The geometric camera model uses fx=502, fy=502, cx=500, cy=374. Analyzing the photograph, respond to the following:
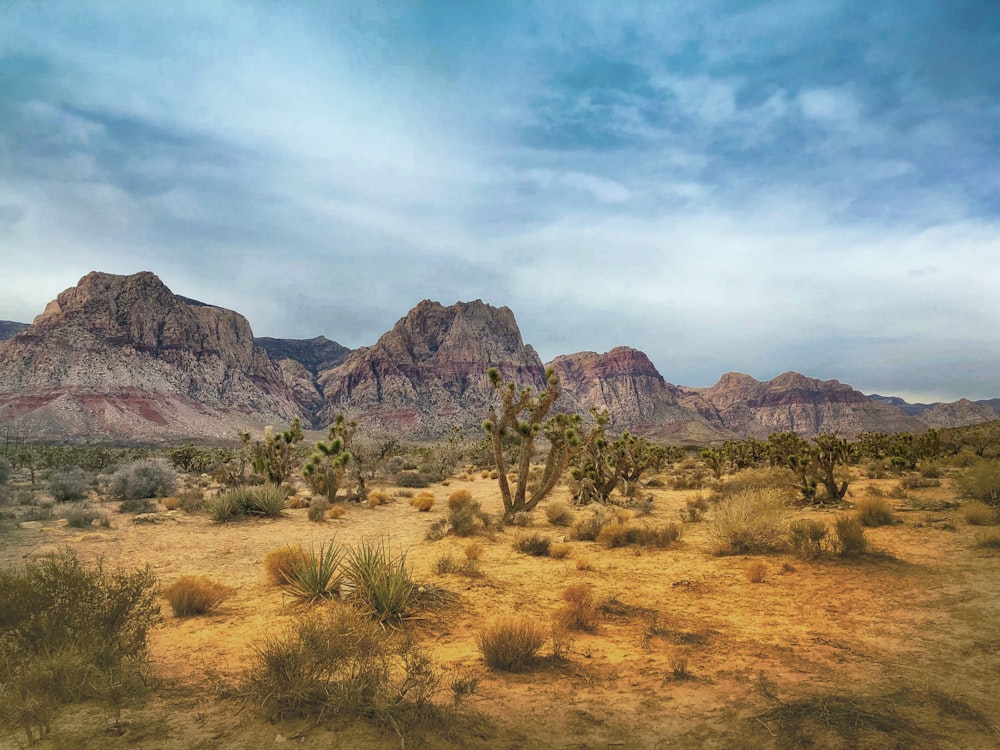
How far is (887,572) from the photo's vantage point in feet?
28.2

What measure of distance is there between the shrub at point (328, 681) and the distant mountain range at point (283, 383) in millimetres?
53511

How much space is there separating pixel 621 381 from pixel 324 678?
199m

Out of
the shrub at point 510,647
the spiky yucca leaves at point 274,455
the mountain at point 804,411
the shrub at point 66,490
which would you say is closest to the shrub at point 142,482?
the shrub at point 66,490

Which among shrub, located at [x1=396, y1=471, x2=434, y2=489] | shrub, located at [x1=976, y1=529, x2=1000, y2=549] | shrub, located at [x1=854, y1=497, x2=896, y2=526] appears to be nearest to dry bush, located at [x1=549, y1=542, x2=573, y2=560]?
shrub, located at [x1=854, y1=497, x2=896, y2=526]

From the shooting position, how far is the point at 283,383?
5832 inches

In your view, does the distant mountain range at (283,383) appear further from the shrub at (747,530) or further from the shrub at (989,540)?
the shrub at (989,540)

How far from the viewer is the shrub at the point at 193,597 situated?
7289 millimetres

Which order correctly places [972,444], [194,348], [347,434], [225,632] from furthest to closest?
[194,348] < [972,444] < [347,434] < [225,632]

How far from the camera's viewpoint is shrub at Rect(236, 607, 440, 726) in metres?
4.05

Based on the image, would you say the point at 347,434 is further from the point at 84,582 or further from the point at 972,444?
the point at 972,444

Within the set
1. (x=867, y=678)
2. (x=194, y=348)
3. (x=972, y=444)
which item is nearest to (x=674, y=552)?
(x=867, y=678)

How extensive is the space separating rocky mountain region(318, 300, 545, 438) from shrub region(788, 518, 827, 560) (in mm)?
98032

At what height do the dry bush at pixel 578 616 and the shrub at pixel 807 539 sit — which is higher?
the shrub at pixel 807 539

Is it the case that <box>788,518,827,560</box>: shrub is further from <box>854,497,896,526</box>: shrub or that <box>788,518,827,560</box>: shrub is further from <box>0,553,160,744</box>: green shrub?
<box>0,553,160,744</box>: green shrub
